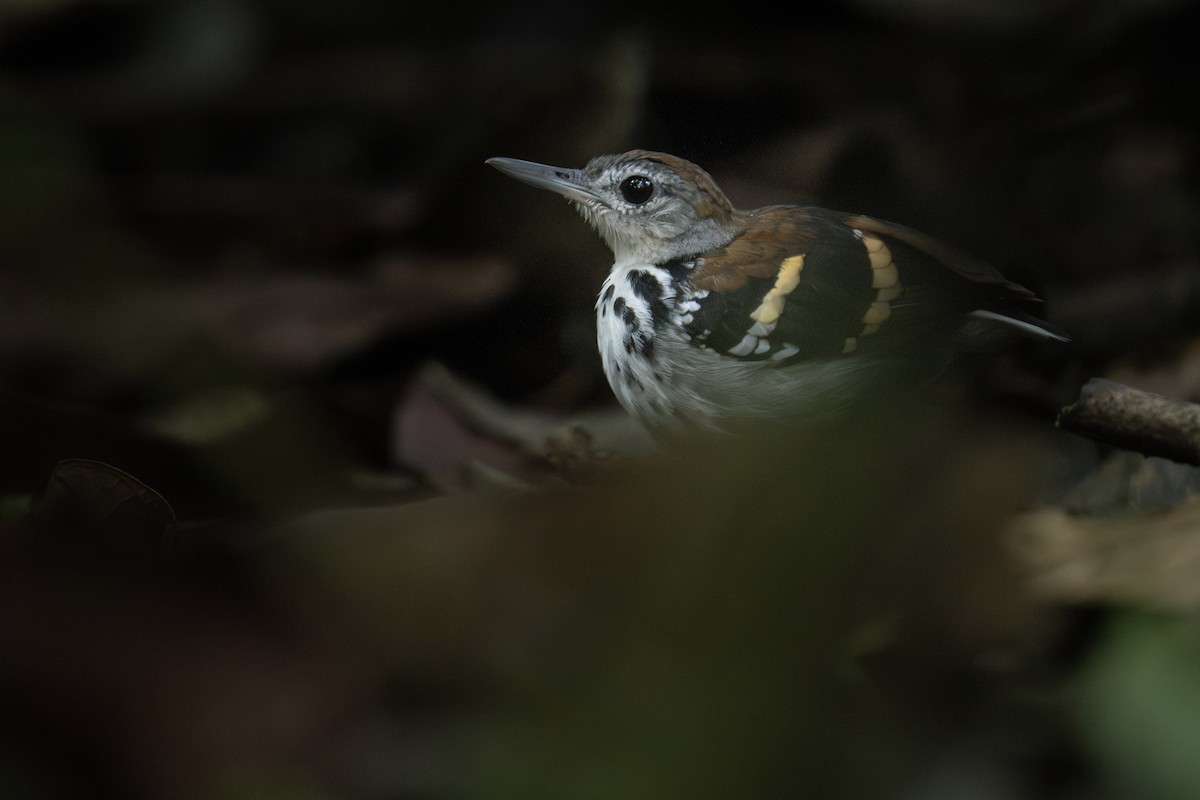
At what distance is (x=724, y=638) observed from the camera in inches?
8.8

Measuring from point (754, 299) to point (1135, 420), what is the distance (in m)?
0.22

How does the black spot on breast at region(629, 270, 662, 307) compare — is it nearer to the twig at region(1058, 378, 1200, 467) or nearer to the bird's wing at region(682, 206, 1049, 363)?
the bird's wing at region(682, 206, 1049, 363)

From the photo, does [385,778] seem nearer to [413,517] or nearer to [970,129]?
[413,517]

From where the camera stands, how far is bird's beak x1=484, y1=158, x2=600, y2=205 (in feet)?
1.90

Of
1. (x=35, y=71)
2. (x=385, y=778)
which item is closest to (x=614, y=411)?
(x=385, y=778)

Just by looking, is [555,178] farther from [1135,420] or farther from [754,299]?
[1135,420]

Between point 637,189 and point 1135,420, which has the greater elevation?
point 637,189

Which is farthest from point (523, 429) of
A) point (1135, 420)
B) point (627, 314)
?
point (1135, 420)

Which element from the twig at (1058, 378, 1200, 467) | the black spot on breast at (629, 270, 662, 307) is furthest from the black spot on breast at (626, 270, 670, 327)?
the twig at (1058, 378, 1200, 467)

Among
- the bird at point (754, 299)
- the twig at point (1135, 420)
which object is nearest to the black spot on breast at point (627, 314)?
the bird at point (754, 299)

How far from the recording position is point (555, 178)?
1.91 feet

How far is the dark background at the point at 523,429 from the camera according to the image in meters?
0.24

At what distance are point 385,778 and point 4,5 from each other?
81 centimetres

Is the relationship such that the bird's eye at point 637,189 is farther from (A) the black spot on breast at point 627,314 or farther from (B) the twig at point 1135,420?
(B) the twig at point 1135,420
